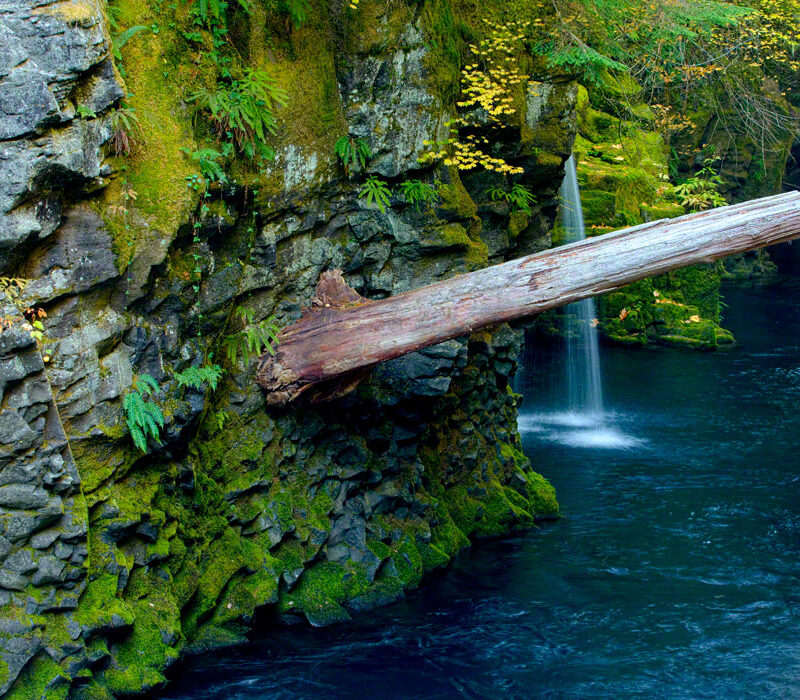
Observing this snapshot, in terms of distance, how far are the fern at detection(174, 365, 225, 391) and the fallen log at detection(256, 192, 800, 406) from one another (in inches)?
22.2

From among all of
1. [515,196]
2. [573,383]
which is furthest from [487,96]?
[573,383]

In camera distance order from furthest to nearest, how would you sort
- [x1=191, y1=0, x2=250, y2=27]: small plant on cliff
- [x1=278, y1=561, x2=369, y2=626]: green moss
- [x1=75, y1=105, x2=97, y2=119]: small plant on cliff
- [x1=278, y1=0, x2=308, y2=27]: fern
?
1. [x1=278, y1=561, x2=369, y2=626]: green moss
2. [x1=278, y1=0, x2=308, y2=27]: fern
3. [x1=191, y1=0, x2=250, y2=27]: small plant on cliff
4. [x1=75, y1=105, x2=97, y2=119]: small plant on cliff

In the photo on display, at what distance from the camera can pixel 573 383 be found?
649 inches

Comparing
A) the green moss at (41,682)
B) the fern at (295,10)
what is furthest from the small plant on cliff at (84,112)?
the green moss at (41,682)

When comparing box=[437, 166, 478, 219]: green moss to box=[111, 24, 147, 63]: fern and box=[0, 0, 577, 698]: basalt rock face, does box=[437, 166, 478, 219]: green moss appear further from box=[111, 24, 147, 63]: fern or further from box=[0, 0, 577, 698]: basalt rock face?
box=[111, 24, 147, 63]: fern

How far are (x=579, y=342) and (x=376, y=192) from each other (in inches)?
440

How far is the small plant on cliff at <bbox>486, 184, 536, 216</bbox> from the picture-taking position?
9.62 metres

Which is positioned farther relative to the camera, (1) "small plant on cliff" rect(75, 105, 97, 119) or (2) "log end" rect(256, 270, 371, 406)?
(2) "log end" rect(256, 270, 371, 406)

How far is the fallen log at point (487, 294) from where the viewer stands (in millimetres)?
6648

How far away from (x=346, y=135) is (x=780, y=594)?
20.8 feet

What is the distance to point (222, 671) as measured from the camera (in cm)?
651

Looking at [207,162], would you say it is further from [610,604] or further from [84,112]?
[610,604]

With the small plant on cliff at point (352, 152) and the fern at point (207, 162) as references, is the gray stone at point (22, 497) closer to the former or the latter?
the fern at point (207, 162)

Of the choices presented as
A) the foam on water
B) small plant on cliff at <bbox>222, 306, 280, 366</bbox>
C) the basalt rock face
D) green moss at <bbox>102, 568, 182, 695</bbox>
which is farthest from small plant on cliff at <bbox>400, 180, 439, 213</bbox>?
the foam on water
